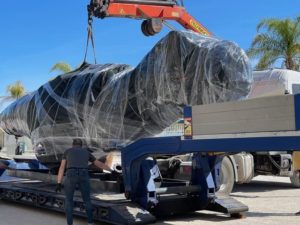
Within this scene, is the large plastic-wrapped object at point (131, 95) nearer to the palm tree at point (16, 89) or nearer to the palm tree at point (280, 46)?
the palm tree at point (280, 46)

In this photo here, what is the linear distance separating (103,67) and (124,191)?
215 cm

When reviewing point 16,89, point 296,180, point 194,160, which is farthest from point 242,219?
point 16,89

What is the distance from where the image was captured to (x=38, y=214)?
961cm

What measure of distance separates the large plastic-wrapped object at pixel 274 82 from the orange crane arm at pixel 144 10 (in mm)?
3138

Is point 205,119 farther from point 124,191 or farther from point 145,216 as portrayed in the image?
point 124,191

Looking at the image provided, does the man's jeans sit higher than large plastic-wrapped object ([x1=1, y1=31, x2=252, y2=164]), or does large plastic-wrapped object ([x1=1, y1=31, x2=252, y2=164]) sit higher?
large plastic-wrapped object ([x1=1, y1=31, x2=252, y2=164])

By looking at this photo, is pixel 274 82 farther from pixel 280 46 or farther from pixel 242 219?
pixel 280 46

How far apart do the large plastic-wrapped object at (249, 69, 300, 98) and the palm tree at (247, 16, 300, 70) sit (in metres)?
11.5

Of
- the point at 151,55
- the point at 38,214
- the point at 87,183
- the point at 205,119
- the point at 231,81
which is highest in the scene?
the point at 151,55

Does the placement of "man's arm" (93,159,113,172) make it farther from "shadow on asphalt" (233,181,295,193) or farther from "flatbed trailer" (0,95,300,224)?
"shadow on asphalt" (233,181,295,193)

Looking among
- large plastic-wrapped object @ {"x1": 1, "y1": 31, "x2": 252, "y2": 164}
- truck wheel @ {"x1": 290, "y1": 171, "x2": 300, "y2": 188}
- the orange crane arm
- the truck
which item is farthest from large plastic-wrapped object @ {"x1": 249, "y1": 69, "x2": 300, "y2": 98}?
large plastic-wrapped object @ {"x1": 1, "y1": 31, "x2": 252, "y2": 164}

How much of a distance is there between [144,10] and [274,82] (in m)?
4.12

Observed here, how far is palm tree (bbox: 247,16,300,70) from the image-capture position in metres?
24.7

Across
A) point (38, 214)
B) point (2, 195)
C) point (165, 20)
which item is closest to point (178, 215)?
point (38, 214)
